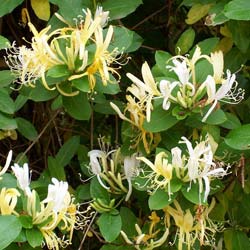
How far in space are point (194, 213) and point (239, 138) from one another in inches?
6.4

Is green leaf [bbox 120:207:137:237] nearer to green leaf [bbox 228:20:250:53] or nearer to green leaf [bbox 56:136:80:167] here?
green leaf [bbox 56:136:80:167]

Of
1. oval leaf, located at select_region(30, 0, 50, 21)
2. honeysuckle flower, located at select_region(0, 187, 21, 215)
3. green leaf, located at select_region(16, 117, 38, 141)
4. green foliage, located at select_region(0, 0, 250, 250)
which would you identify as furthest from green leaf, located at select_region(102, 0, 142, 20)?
honeysuckle flower, located at select_region(0, 187, 21, 215)

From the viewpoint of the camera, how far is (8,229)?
103 centimetres

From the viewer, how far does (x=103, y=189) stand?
1.34 meters

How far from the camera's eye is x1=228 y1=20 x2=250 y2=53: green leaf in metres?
1.37

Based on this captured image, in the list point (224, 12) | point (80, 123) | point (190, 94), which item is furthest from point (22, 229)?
point (80, 123)

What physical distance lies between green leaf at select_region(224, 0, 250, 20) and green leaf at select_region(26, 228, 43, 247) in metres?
0.49

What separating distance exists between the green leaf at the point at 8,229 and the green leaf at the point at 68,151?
458 mm

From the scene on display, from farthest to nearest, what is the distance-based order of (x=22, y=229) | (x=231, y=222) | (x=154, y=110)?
(x=231, y=222) < (x=154, y=110) < (x=22, y=229)

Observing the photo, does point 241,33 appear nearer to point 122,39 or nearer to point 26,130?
point 122,39

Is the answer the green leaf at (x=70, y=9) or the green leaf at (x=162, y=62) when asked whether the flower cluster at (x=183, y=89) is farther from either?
the green leaf at (x=70, y=9)

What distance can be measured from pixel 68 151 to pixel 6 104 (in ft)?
0.81

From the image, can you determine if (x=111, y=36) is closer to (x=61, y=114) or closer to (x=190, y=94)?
(x=190, y=94)

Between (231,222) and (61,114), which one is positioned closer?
(231,222)
